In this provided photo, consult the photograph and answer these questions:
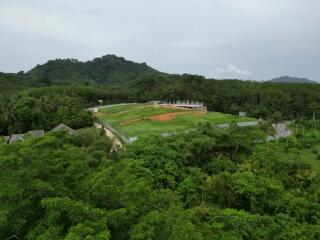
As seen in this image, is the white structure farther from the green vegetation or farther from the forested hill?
the forested hill

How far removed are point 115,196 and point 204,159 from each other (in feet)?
46.6

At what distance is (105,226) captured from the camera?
8242 millimetres

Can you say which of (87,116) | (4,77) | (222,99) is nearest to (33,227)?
(87,116)

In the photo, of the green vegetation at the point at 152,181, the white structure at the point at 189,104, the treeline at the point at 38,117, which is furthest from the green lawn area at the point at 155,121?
the white structure at the point at 189,104

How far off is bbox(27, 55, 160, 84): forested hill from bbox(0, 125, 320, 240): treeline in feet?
355

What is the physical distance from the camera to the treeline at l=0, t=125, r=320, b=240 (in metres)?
8.62

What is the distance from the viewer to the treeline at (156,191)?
862 centimetres

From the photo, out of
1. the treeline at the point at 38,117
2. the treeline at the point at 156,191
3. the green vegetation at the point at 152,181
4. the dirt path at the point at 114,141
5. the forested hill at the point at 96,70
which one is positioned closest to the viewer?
the treeline at the point at 156,191

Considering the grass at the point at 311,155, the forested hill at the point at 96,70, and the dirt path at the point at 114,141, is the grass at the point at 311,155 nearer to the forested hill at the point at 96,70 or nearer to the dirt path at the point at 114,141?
the dirt path at the point at 114,141

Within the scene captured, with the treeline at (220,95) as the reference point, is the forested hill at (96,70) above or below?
above

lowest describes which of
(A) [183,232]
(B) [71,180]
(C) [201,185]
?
(C) [201,185]

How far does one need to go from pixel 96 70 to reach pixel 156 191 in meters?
129

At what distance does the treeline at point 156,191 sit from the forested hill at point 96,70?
108 m

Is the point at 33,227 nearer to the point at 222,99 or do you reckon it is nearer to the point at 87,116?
the point at 87,116
